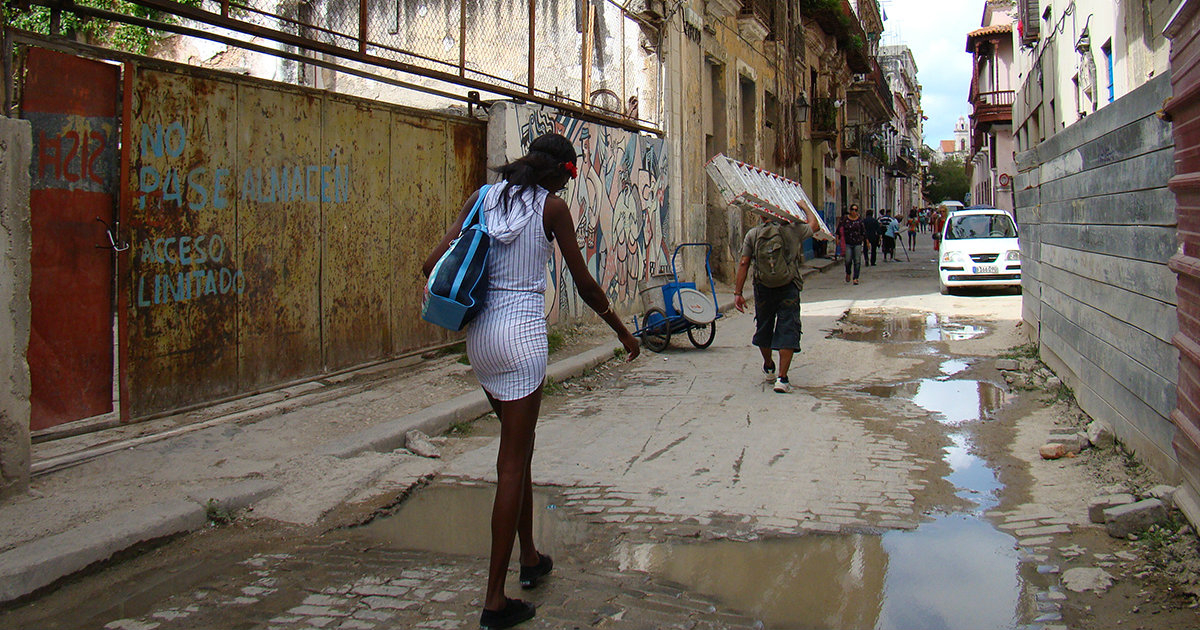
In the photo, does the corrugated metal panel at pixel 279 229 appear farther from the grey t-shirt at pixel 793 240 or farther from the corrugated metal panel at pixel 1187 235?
the corrugated metal panel at pixel 1187 235

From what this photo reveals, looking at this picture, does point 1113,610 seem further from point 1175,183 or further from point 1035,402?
point 1035,402

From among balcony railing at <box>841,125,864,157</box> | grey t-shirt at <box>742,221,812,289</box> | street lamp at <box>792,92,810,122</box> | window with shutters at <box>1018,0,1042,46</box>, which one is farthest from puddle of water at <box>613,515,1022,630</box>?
balcony railing at <box>841,125,864,157</box>

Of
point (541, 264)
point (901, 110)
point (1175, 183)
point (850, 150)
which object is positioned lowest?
point (541, 264)

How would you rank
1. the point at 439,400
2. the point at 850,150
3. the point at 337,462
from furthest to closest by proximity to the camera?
1. the point at 850,150
2. the point at 439,400
3. the point at 337,462

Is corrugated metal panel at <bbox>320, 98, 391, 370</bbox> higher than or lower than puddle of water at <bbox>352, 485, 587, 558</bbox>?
higher

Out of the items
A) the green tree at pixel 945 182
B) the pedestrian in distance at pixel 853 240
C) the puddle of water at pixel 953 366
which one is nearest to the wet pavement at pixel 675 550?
the puddle of water at pixel 953 366

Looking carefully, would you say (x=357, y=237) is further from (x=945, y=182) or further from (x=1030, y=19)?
(x=945, y=182)

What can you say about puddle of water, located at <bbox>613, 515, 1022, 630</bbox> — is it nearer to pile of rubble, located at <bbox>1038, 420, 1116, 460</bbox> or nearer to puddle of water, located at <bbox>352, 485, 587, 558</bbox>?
puddle of water, located at <bbox>352, 485, 587, 558</bbox>

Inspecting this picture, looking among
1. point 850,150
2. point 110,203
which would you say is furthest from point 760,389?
point 850,150

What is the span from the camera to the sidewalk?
3.58 metres

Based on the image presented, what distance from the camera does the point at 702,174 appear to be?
51.2 ft

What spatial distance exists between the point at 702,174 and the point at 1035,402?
967cm

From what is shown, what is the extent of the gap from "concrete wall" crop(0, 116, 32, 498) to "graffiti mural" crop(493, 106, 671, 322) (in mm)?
5251

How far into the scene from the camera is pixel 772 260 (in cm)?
722
